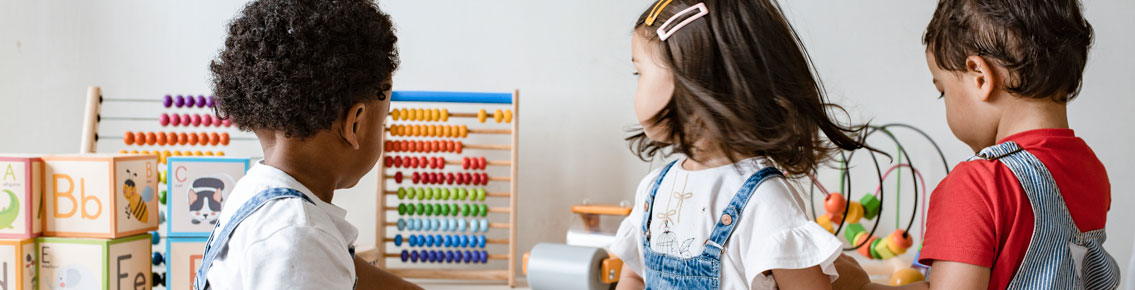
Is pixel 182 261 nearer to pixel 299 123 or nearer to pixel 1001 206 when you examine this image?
pixel 299 123

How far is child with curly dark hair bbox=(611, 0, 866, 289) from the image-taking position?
35.2 inches

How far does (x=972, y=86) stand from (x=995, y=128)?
0.19 feet

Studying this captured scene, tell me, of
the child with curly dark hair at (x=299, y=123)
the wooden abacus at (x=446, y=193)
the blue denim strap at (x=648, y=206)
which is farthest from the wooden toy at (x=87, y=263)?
the blue denim strap at (x=648, y=206)

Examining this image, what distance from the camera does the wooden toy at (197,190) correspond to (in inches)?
70.9

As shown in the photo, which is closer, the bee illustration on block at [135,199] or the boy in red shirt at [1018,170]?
the boy in red shirt at [1018,170]

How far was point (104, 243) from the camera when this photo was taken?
1.65 meters

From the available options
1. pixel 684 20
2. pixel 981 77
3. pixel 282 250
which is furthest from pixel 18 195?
pixel 981 77

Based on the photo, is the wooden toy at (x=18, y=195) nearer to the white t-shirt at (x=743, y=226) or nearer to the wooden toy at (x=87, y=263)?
the wooden toy at (x=87, y=263)

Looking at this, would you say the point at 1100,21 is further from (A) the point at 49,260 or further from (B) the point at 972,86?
(A) the point at 49,260

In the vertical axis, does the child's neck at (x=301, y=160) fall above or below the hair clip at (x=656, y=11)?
below

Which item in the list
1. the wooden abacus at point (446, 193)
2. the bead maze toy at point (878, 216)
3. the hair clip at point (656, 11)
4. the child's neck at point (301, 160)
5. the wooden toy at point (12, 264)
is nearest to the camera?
the child's neck at point (301, 160)

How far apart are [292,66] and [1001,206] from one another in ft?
2.54

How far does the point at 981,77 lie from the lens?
A: 38.2 inches

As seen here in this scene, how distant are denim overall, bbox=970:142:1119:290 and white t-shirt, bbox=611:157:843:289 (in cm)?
21
